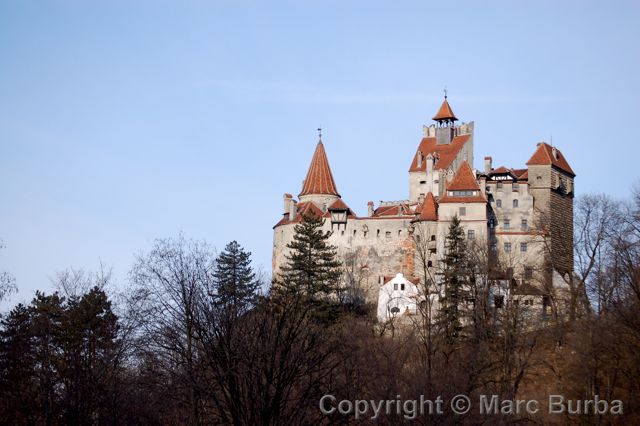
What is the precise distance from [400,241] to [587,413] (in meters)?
36.5

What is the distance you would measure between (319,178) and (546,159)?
20362 millimetres

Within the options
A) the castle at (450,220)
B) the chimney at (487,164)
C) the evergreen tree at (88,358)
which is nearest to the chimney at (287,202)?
the castle at (450,220)

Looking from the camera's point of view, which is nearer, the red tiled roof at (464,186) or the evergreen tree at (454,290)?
the evergreen tree at (454,290)

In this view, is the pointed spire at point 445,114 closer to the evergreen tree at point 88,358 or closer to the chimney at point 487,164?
the chimney at point 487,164

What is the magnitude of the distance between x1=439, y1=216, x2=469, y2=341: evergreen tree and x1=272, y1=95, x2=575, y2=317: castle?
17.4ft

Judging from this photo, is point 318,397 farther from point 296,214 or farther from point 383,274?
point 296,214

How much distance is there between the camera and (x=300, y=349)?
24141mm

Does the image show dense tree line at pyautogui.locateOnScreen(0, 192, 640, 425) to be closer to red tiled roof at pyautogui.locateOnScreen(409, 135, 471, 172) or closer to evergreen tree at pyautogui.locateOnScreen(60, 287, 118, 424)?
evergreen tree at pyautogui.locateOnScreen(60, 287, 118, 424)

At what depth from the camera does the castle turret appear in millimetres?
88938

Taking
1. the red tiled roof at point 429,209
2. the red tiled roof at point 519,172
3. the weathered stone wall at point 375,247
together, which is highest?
the red tiled roof at point 519,172

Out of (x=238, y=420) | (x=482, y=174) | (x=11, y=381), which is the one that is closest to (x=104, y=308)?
(x=11, y=381)

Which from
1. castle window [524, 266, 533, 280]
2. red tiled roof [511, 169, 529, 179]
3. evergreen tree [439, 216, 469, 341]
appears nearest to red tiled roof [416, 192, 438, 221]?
red tiled roof [511, 169, 529, 179]

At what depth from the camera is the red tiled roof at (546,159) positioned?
265 ft

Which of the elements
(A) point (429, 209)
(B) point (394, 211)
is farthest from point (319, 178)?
(A) point (429, 209)
